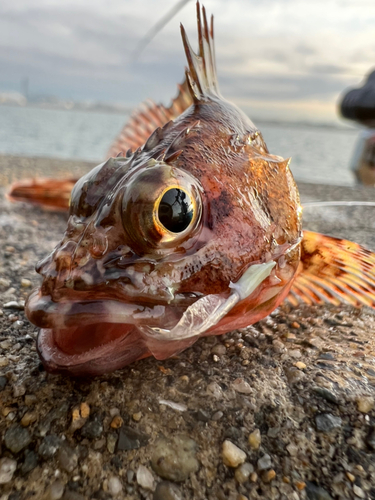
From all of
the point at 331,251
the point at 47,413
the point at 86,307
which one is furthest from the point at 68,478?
the point at 331,251

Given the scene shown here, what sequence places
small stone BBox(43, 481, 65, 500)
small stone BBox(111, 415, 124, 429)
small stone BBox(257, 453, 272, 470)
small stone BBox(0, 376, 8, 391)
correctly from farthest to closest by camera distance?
small stone BBox(0, 376, 8, 391) → small stone BBox(111, 415, 124, 429) → small stone BBox(257, 453, 272, 470) → small stone BBox(43, 481, 65, 500)

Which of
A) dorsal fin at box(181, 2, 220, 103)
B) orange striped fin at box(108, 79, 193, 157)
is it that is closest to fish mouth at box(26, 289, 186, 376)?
dorsal fin at box(181, 2, 220, 103)

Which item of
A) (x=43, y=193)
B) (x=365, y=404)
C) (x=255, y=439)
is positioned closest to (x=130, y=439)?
(x=255, y=439)

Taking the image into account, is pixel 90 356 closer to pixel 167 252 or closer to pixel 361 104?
pixel 167 252

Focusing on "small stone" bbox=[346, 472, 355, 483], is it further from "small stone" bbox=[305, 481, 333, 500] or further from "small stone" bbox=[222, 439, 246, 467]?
"small stone" bbox=[222, 439, 246, 467]

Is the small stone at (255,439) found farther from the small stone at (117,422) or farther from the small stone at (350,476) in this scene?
the small stone at (117,422)
